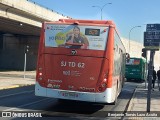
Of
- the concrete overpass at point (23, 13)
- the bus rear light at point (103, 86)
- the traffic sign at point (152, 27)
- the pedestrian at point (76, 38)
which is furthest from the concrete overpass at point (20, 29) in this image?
the bus rear light at point (103, 86)

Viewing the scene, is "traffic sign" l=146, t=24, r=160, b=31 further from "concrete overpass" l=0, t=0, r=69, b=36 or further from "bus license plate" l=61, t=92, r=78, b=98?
"concrete overpass" l=0, t=0, r=69, b=36

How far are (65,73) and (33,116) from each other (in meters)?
2.21

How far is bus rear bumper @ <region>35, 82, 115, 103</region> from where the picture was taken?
1330 cm

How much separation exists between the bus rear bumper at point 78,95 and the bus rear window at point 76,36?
1.55 metres

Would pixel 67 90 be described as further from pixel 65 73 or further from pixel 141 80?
pixel 141 80

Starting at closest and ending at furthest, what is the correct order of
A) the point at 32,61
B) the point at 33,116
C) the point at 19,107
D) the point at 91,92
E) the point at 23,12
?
the point at 33,116, the point at 91,92, the point at 19,107, the point at 23,12, the point at 32,61

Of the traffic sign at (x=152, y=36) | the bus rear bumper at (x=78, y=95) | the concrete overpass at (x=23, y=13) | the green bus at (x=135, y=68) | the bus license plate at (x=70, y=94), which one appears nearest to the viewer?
the bus rear bumper at (x=78, y=95)

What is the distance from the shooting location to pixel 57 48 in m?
13.8

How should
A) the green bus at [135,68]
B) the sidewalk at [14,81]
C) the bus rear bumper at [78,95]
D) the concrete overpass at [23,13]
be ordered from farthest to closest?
the green bus at [135,68]
the concrete overpass at [23,13]
the sidewalk at [14,81]
the bus rear bumper at [78,95]

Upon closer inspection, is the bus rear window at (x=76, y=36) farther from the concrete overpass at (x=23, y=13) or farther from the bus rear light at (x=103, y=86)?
the concrete overpass at (x=23, y=13)

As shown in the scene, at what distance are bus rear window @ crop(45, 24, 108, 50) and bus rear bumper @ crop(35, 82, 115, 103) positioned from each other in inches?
61.0

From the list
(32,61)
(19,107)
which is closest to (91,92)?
(19,107)

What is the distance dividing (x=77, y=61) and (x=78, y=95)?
1.17m

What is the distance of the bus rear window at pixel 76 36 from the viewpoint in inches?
533
